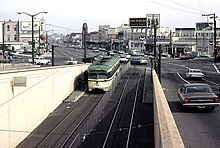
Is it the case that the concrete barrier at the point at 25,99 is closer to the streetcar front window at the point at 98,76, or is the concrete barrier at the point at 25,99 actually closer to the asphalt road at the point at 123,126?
the asphalt road at the point at 123,126

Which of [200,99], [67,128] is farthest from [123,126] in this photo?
[200,99]

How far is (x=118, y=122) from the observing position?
76.6 feet

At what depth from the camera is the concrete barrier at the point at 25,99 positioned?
62.8ft

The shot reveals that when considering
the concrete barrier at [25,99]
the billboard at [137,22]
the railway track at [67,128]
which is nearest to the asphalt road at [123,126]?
the railway track at [67,128]

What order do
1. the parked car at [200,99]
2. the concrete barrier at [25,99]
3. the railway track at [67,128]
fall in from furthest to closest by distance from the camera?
1. the railway track at [67,128]
2. the concrete barrier at [25,99]
3. the parked car at [200,99]

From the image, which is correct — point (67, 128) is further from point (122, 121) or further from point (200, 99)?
point (200, 99)

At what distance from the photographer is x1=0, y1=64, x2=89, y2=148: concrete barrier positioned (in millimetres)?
19147

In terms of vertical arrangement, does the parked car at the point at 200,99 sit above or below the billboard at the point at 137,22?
below

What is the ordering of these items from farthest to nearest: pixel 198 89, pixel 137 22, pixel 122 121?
pixel 137 22, pixel 122 121, pixel 198 89

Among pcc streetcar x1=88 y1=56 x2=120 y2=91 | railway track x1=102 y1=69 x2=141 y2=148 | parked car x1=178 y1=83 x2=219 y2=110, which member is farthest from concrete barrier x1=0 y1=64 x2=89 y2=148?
parked car x1=178 y1=83 x2=219 y2=110

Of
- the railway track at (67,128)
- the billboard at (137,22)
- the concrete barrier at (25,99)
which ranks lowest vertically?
the railway track at (67,128)

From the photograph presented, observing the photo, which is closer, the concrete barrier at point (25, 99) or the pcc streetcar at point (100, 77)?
the concrete barrier at point (25, 99)

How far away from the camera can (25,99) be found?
886 inches

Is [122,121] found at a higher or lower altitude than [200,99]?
lower
